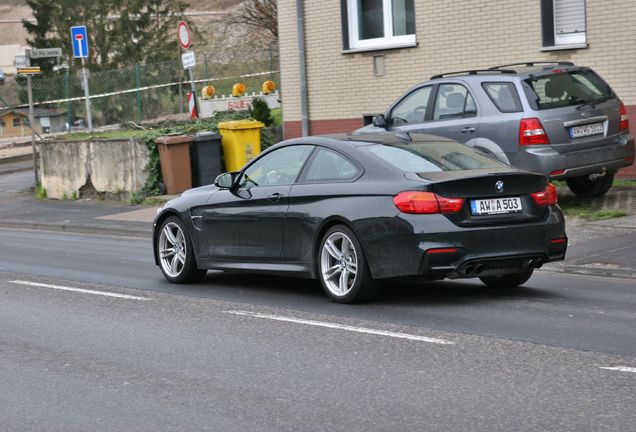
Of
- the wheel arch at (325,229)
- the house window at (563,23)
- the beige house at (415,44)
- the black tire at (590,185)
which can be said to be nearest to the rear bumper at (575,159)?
the black tire at (590,185)

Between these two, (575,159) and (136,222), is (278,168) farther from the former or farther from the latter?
(136,222)

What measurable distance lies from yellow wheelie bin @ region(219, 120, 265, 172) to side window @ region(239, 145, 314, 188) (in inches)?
429

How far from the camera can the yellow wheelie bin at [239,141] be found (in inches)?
868

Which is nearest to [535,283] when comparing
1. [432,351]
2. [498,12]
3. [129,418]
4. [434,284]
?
[434,284]

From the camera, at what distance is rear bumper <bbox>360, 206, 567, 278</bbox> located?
363 inches

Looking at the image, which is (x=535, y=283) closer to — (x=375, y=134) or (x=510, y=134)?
(x=375, y=134)

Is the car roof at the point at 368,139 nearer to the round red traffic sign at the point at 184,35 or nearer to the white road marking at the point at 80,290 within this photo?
the white road marking at the point at 80,290

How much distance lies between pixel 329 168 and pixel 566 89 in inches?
236

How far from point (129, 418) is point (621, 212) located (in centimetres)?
964

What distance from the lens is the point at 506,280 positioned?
1061cm

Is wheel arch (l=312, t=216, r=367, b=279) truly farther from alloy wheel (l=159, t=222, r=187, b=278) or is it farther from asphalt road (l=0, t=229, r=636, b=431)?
alloy wheel (l=159, t=222, r=187, b=278)

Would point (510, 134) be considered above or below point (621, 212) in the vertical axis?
above

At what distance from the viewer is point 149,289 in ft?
37.9

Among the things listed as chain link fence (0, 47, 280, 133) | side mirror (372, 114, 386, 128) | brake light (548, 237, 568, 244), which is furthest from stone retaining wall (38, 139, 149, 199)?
brake light (548, 237, 568, 244)
